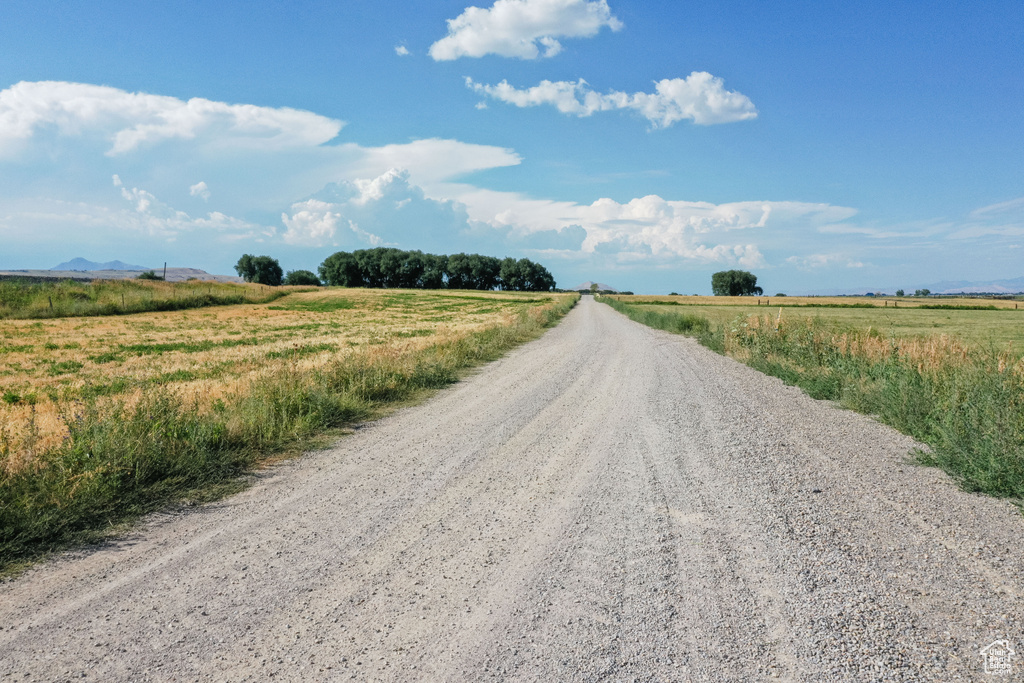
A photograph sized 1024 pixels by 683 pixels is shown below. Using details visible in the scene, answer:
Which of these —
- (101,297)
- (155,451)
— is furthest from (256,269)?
(155,451)

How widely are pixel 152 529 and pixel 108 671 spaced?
82.2 inches

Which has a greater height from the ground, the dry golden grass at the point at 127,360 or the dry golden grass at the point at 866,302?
the dry golden grass at the point at 866,302

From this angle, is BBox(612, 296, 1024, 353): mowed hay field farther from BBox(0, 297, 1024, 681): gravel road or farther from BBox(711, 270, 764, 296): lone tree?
BBox(711, 270, 764, 296): lone tree

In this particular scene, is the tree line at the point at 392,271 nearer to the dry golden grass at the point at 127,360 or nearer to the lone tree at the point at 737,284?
the lone tree at the point at 737,284

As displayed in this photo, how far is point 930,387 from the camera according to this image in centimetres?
912

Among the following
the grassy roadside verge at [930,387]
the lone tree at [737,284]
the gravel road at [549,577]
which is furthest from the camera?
the lone tree at [737,284]

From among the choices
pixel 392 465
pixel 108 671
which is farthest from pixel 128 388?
pixel 108 671

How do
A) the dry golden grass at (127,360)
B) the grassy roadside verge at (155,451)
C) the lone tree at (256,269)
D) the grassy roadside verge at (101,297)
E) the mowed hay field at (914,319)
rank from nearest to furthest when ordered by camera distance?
the grassy roadside verge at (155,451) < the dry golden grass at (127,360) < the mowed hay field at (914,319) < the grassy roadside verge at (101,297) < the lone tree at (256,269)

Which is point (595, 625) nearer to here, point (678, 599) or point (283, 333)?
point (678, 599)

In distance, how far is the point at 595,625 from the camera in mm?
3367
